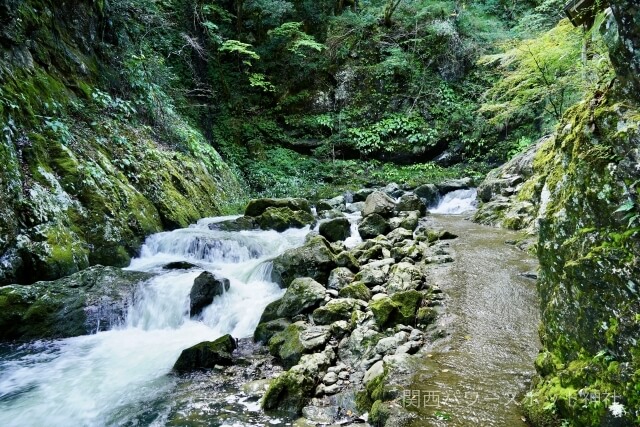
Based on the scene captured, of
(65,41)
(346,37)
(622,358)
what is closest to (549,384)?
(622,358)

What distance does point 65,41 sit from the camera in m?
9.75

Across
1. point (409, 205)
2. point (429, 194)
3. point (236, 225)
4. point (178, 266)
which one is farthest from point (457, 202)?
point (178, 266)

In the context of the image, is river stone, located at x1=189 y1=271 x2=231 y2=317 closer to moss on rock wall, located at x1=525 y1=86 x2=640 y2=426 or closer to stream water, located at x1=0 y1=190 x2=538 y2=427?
stream water, located at x1=0 y1=190 x2=538 y2=427

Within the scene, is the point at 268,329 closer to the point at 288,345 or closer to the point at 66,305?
the point at 288,345

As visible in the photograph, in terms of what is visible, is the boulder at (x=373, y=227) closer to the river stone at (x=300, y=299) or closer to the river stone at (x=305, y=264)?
the river stone at (x=305, y=264)

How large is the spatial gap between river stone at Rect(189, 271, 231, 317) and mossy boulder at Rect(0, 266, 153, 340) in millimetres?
1006

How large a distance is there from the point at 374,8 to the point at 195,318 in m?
21.6

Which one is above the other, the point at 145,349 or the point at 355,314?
the point at 355,314

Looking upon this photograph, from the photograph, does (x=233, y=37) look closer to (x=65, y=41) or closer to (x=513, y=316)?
(x=65, y=41)

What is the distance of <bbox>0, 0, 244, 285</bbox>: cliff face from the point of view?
6414 mm

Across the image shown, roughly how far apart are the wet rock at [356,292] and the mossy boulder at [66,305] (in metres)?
3.54

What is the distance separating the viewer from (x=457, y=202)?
546 inches

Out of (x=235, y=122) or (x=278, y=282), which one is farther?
(x=235, y=122)

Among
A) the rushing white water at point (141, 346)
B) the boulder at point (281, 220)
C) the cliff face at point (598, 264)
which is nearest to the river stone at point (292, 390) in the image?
the rushing white water at point (141, 346)
